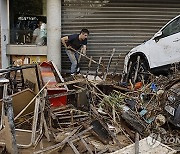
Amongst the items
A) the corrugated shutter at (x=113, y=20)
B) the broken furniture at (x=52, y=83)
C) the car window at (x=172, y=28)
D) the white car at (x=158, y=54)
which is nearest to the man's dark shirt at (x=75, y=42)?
the corrugated shutter at (x=113, y=20)

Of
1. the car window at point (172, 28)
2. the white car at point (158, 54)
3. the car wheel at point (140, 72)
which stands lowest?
the car wheel at point (140, 72)

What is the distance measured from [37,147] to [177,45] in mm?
4747

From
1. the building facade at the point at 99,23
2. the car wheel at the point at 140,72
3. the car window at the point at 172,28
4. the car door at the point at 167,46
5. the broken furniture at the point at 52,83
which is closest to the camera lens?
the broken furniture at the point at 52,83

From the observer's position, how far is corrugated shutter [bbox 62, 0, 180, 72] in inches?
433

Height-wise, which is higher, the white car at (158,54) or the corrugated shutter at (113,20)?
the corrugated shutter at (113,20)

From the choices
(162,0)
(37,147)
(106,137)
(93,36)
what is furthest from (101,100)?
(162,0)

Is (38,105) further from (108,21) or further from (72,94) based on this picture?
(108,21)

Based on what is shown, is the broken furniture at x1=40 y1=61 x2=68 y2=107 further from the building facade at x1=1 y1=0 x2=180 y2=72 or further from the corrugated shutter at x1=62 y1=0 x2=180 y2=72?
the corrugated shutter at x1=62 y1=0 x2=180 y2=72

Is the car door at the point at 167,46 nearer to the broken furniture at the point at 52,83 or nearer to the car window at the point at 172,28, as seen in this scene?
the car window at the point at 172,28

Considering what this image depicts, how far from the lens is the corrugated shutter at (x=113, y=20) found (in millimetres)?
11008

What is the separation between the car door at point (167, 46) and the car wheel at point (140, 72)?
0.34 metres

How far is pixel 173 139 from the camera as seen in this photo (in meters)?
5.38

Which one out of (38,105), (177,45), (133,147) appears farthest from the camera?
(177,45)

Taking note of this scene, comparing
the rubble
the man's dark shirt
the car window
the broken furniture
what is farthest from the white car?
the broken furniture
